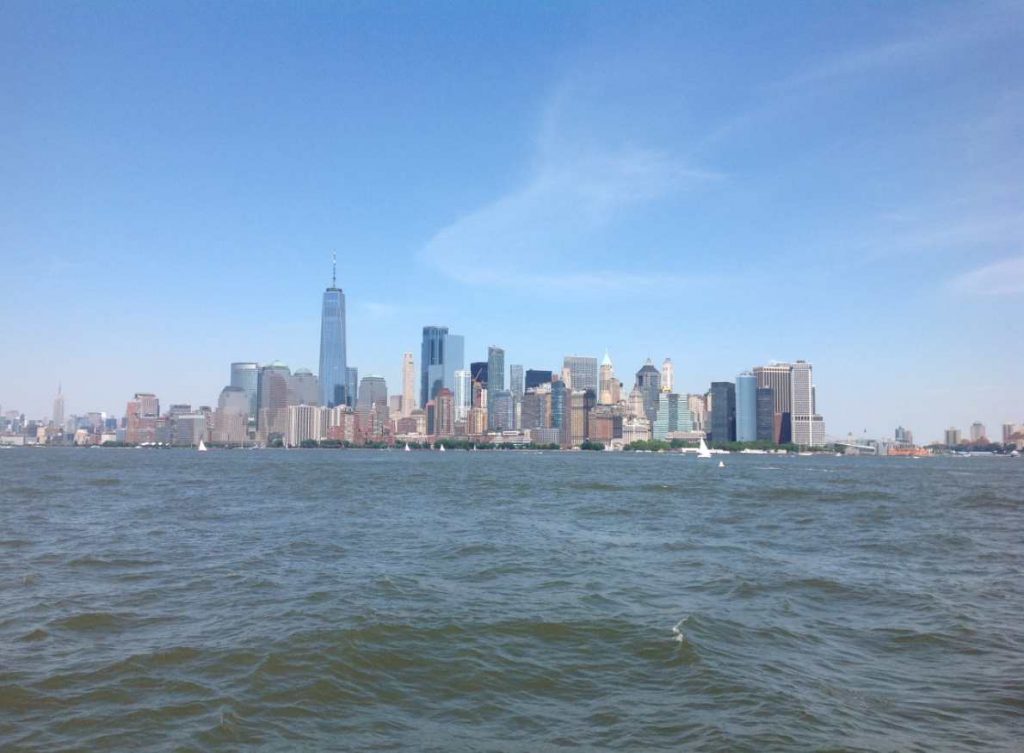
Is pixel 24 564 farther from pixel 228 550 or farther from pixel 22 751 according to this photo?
pixel 22 751

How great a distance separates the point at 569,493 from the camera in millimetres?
67312

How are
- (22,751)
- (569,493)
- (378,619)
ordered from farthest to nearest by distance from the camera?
1. (569,493)
2. (378,619)
3. (22,751)

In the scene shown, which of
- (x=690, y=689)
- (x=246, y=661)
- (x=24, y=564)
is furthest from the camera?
(x=24, y=564)

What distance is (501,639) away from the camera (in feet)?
A: 57.8

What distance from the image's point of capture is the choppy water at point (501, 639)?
12422mm

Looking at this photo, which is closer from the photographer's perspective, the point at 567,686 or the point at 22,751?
the point at 22,751

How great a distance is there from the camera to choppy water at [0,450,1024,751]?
1242cm

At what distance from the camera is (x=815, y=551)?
32.8 m

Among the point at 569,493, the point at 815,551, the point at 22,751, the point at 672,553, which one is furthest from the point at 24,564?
the point at 569,493

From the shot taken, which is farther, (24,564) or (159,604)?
(24,564)

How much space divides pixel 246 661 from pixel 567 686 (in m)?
6.53

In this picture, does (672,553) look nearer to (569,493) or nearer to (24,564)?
(24,564)

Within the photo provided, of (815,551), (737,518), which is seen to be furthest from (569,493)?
(815,551)

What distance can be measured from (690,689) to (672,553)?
56.1 feet
